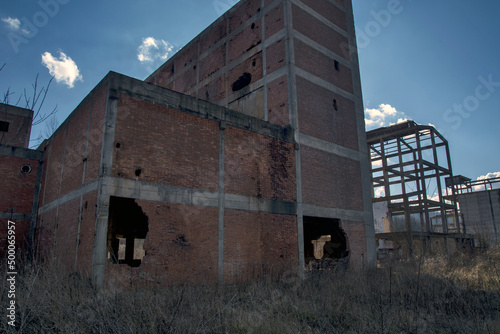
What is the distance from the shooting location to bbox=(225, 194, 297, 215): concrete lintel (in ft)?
38.7

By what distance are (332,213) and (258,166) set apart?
4.14 metres

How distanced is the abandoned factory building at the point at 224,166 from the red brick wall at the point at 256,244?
44mm

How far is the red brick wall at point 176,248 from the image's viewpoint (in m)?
9.27

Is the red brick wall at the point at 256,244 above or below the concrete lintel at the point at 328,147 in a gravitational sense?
below

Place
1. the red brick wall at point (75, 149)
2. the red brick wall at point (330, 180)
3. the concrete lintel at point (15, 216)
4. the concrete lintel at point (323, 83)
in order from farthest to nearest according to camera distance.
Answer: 1. the concrete lintel at point (323, 83)
2. the red brick wall at point (330, 180)
3. the concrete lintel at point (15, 216)
4. the red brick wall at point (75, 149)

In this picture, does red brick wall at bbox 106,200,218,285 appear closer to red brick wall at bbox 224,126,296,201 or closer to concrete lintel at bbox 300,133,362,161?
red brick wall at bbox 224,126,296,201

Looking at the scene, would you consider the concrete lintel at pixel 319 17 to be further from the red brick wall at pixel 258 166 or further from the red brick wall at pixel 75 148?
the red brick wall at pixel 75 148

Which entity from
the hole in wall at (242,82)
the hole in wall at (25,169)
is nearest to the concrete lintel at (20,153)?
the hole in wall at (25,169)

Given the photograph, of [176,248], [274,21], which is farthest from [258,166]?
[274,21]

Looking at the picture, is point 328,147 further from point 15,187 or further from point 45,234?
point 15,187

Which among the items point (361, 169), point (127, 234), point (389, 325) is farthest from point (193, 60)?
point (389, 325)

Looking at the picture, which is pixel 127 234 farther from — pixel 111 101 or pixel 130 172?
pixel 111 101

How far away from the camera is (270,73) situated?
15789 millimetres

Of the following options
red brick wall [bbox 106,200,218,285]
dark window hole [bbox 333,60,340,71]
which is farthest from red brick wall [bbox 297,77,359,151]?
red brick wall [bbox 106,200,218,285]
